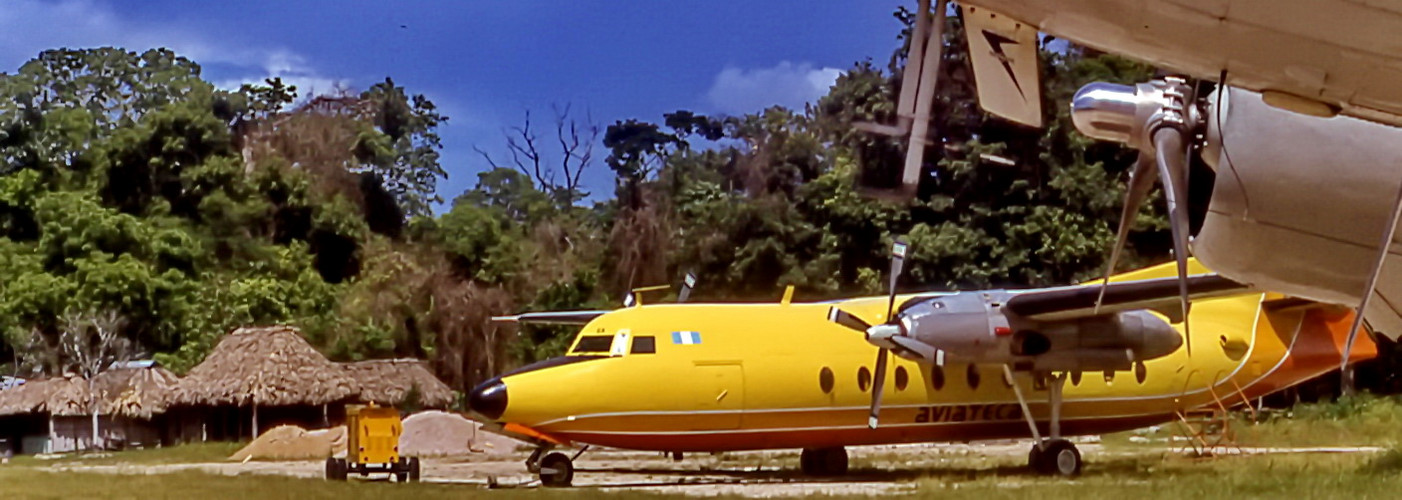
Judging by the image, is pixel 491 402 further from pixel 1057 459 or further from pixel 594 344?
pixel 1057 459

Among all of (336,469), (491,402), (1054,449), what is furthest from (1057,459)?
(336,469)

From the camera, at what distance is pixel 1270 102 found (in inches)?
277

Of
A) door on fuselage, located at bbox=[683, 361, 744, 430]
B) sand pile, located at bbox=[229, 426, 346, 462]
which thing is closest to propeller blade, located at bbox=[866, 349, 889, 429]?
door on fuselage, located at bbox=[683, 361, 744, 430]

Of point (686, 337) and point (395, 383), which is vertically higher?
point (395, 383)

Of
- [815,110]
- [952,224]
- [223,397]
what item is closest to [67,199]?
[223,397]

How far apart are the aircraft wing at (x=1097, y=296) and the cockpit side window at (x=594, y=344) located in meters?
5.33

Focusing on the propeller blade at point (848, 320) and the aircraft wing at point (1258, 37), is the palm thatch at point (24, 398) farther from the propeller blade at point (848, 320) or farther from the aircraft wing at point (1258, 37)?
the aircraft wing at point (1258, 37)

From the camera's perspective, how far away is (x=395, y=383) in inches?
1515

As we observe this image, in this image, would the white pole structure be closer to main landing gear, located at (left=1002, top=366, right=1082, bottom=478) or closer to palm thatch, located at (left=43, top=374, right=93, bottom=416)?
main landing gear, located at (left=1002, top=366, right=1082, bottom=478)

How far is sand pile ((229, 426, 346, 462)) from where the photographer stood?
32.7m

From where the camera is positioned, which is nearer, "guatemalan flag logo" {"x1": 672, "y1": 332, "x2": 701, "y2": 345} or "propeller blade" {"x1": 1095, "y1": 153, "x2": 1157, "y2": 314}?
"propeller blade" {"x1": 1095, "y1": 153, "x2": 1157, "y2": 314}

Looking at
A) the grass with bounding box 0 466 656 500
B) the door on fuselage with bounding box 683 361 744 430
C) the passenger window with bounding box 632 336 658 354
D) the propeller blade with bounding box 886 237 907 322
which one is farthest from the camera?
the propeller blade with bounding box 886 237 907 322

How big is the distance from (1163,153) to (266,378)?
32.4m

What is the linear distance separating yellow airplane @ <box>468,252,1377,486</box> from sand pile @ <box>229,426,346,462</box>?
1342 cm
